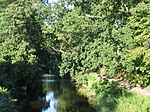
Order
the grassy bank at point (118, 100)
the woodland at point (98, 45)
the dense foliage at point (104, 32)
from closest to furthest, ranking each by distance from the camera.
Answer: the woodland at point (98, 45) < the grassy bank at point (118, 100) < the dense foliage at point (104, 32)

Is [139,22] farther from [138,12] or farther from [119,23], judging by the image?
[119,23]

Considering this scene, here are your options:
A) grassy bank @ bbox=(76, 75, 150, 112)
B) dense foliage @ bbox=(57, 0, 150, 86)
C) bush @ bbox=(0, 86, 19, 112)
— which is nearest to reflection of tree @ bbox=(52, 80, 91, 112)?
grassy bank @ bbox=(76, 75, 150, 112)

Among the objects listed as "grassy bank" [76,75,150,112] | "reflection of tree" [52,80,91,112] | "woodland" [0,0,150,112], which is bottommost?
"reflection of tree" [52,80,91,112]

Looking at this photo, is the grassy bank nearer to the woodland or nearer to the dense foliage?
the woodland

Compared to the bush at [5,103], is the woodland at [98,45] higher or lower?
higher

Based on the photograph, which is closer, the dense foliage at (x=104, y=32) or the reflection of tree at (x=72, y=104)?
the dense foliage at (x=104, y=32)

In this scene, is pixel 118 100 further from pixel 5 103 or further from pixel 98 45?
pixel 5 103

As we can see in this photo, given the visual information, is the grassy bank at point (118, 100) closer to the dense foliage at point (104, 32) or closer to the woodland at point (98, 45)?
the woodland at point (98, 45)

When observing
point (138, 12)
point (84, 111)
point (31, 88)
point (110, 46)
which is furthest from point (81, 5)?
point (31, 88)

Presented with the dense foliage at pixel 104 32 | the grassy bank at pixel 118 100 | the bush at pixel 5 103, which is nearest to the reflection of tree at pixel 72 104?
the grassy bank at pixel 118 100

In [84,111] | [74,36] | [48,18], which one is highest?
[48,18]

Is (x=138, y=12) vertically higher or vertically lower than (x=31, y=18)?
lower

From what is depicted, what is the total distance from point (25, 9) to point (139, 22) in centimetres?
2177

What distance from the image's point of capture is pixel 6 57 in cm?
3469
